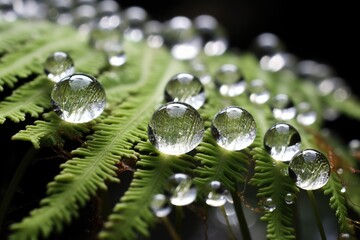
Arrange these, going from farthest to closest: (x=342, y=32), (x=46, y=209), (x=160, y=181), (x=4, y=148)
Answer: (x=342, y=32), (x=4, y=148), (x=160, y=181), (x=46, y=209)

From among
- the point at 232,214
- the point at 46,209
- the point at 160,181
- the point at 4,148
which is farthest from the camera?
the point at 232,214

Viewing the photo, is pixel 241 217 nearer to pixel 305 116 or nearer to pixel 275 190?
pixel 275 190

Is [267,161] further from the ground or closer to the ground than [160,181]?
closer to the ground

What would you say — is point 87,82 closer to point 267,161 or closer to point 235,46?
point 267,161

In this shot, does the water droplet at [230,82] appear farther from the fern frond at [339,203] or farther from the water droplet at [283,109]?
the fern frond at [339,203]

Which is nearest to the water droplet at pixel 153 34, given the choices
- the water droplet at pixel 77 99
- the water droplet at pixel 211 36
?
the water droplet at pixel 211 36

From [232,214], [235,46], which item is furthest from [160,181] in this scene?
[235,46]
